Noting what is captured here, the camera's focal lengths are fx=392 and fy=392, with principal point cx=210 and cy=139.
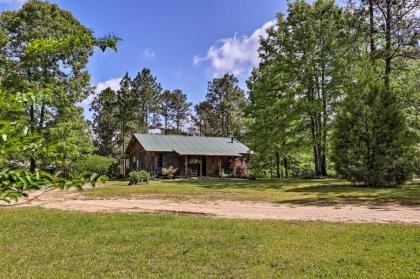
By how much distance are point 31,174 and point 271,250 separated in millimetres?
6519

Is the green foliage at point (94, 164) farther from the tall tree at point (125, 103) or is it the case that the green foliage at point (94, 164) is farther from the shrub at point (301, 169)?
the shrub at point (301, 169)

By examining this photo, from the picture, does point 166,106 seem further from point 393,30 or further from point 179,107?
point 393,30

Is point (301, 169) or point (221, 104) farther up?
point (221, 104)

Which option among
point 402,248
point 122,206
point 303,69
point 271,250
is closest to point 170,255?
point 271,250

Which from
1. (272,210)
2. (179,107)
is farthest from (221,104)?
(272,210)

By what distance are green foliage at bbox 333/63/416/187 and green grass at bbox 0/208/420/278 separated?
12.7 metres

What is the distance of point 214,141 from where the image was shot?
4509 centimetres

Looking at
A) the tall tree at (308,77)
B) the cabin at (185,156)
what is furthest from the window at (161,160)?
the tall tree at (308,77)

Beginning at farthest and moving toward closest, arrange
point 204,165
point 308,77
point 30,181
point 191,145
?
point 191,145 → point 204,165 → point 308,77 → point 30,181

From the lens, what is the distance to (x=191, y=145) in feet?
138

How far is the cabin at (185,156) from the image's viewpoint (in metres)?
39.8

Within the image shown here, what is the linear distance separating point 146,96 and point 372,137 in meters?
48.2

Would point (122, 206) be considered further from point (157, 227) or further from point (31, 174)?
point (31, 174)

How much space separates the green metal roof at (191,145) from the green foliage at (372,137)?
19316mm
